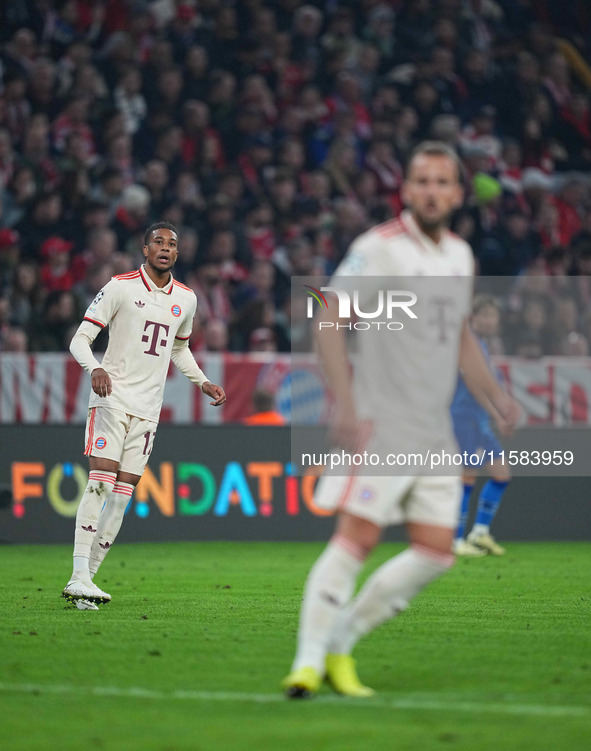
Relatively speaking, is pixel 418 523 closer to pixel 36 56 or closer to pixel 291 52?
pixel 36 56

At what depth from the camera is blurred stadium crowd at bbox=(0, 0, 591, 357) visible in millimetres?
15562

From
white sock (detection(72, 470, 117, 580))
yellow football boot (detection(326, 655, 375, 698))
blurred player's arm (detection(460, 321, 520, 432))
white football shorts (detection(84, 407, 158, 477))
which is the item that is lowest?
yellow football boot (detection(326, 655, 375, 698))

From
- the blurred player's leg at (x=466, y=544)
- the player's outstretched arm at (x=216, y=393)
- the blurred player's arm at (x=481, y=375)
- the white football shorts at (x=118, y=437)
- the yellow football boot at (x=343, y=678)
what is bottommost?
Answer: the blurred player's leg at (x=466, y=544)

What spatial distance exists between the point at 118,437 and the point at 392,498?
370 cm

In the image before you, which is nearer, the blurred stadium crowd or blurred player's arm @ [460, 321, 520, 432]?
blurred player's arm @ [460, 321, 520, 432]

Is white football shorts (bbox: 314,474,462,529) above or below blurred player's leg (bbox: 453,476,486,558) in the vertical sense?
above

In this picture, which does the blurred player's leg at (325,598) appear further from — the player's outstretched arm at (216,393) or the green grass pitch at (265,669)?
the player's outstretched arm at (216,393)

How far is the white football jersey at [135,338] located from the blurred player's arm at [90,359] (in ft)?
0.28

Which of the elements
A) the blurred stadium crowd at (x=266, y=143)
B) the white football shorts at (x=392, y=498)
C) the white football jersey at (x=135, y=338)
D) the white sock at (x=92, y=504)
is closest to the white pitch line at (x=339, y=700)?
the white football shorts at (x=392, y=498)

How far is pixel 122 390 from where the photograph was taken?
8.23 metres

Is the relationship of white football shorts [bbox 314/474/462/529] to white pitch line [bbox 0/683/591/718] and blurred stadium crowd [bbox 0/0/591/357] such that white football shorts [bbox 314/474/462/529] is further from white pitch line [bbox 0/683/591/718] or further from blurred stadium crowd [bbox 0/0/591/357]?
blurred stadium crowd [bbox 0/0/591/357]

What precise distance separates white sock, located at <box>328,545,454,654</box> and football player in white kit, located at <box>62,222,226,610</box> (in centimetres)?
331

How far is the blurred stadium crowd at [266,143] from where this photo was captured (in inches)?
613

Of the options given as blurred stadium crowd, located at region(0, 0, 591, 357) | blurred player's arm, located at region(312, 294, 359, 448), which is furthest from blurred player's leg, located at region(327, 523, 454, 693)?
blurred stadium crowd, located at region(0, 0, 591, 357)
